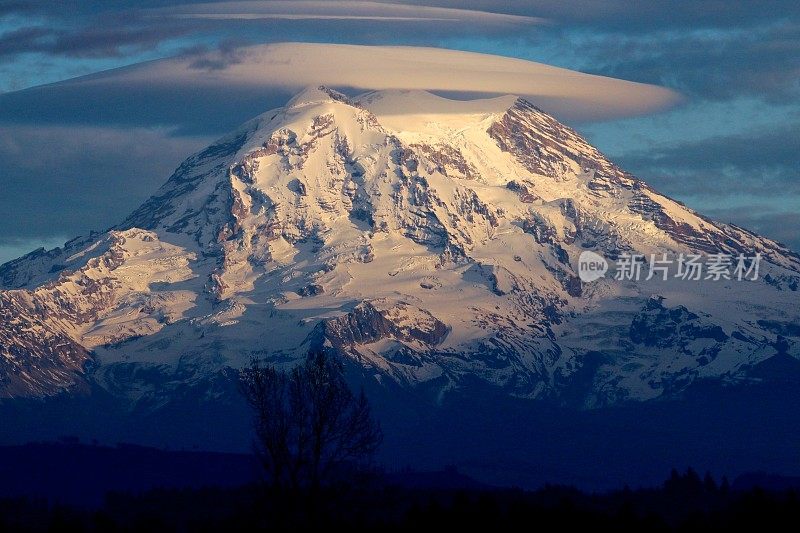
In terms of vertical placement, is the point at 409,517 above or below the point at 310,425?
below

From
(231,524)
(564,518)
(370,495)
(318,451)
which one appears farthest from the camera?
(370,495)

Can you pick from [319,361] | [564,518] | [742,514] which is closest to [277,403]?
[319,361]

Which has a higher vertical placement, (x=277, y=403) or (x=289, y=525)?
(x=277, y=403)

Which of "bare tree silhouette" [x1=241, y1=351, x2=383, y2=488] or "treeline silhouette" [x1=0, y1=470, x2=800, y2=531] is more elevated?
"bare tree silhouette" [x1=241, y1=351, x2=383, y2=488]

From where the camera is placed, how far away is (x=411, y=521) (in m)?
138

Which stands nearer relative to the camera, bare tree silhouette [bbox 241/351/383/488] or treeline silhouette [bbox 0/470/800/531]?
bare tree silhouette [bbox 241/351/383/488]

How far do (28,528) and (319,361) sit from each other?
32.1m

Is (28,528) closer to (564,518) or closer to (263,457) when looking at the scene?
(263,457)

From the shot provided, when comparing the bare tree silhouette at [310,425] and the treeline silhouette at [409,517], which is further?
the treeline silhouette at [409,517]

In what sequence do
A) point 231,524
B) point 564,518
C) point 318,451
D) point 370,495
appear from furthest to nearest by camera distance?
point 370,495 < point 231,524 < point 564,518 < point 318,451

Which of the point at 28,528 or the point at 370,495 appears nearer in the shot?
the point at 28,528

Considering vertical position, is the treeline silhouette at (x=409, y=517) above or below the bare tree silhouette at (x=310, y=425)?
below

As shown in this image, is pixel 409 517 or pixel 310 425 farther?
pixel 409 517

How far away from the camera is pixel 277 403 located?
441 ft
